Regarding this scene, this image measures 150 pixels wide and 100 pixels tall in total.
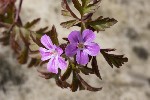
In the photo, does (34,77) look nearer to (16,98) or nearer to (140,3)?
(16,98)

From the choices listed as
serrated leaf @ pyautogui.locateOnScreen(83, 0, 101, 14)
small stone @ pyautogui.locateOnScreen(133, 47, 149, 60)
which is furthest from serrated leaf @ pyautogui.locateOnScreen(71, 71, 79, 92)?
small stone @ pyautogui.locateOnScreen(133, 47, 149, 60)

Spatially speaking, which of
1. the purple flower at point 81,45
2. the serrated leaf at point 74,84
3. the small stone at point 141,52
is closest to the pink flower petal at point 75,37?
the purple flower at point 81,45

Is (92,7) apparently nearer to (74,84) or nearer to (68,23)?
(68,23)

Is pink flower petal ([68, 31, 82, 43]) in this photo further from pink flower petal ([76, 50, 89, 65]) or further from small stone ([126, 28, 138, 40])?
small stone ([126, 28, 138, 40])

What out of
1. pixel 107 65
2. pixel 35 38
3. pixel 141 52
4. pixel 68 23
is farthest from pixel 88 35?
pixel 141 52

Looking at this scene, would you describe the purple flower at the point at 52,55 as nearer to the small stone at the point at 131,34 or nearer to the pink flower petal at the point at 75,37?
the pink flower petal at the point at 75,37

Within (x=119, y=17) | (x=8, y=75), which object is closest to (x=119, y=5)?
(x=119, y=17)
